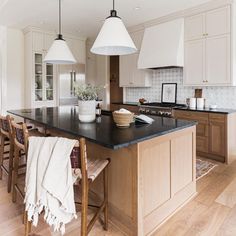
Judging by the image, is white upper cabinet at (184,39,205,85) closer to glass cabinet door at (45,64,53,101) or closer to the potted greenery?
the potted greenery

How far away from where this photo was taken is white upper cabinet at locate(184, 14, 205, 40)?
3969 millimetres

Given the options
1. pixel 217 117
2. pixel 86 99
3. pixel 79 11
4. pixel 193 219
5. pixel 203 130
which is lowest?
pixel 193 219

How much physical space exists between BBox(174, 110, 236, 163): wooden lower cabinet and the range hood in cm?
114

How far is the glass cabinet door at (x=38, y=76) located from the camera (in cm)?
531

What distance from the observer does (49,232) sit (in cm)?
188

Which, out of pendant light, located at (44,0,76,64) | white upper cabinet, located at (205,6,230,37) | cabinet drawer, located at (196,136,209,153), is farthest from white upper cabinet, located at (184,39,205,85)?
pendant light, located at (44,0,76,64)

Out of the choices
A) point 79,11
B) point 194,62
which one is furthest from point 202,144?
point 79,11

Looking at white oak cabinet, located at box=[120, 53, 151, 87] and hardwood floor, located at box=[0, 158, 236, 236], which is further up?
white oak cabinet, located at box=[120, 53, 151, 87]

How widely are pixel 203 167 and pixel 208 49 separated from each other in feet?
6.91

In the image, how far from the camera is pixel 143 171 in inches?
68.9

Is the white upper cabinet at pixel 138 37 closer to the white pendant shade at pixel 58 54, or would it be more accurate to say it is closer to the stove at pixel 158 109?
the stove at pixel 158 109

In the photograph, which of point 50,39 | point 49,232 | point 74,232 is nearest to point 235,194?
point 74,232

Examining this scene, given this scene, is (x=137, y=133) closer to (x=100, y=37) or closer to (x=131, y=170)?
(x=131, y=170)

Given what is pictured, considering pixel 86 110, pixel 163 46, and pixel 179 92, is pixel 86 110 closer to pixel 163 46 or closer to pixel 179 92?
pixel 163 46
